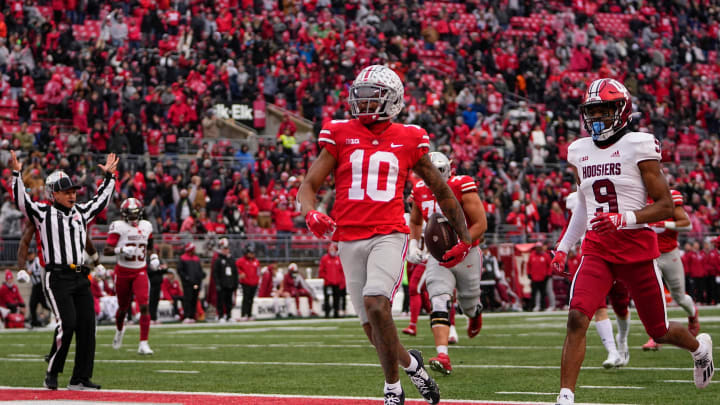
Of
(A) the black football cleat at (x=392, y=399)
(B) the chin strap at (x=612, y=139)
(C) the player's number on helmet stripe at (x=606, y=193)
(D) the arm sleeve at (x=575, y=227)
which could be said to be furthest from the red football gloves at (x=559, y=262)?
(A) the black football cleat at (x=392, y=399)

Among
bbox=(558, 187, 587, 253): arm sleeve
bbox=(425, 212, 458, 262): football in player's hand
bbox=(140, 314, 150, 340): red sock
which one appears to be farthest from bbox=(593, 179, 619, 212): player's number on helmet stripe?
bbox=(140, 314, 150, 340): red sock

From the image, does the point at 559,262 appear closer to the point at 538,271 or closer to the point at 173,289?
the point at 173,289

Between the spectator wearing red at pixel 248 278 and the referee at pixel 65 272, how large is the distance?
12537mm

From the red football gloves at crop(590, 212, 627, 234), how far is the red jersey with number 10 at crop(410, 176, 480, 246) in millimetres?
3483

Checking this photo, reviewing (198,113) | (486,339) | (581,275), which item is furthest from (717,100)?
(581,275)

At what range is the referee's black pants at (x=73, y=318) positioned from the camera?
8992 mm

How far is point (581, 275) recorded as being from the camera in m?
6.48

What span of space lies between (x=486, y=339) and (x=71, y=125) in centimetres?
1351

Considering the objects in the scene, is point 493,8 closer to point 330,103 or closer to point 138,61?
point 330,103

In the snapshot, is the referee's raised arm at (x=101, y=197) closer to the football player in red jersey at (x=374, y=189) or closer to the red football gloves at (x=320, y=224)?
the football player in red jersey at (x=374, y=189)

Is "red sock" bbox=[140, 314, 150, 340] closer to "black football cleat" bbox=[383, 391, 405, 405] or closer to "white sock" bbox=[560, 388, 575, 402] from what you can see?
"black football cleat" bbox=[383, 391, 405, 405]

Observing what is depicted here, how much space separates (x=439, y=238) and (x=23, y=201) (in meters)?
3.48

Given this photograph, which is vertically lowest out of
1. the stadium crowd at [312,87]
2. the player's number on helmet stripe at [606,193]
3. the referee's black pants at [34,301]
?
the referee's black pants at [34,301]

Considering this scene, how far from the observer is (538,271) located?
24.0m
